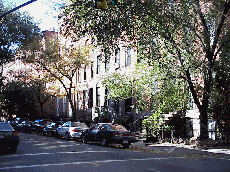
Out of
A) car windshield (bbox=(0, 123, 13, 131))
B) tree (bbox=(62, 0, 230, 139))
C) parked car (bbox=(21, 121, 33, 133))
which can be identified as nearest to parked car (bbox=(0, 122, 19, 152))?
car windshield (bbox=(0, 123, 13, 131))

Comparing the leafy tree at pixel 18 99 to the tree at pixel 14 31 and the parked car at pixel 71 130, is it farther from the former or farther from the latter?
the parked car at pixel 71 130

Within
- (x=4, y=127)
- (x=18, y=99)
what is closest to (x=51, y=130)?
(x=4, y=127)

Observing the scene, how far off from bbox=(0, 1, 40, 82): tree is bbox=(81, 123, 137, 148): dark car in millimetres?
13612

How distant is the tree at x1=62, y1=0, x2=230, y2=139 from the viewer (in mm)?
14953

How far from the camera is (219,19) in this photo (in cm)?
1931

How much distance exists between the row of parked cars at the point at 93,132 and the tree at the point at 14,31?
304 inches

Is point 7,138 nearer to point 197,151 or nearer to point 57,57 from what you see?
point 197,151

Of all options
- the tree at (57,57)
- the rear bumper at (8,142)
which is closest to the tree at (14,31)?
the tree at (57,57)

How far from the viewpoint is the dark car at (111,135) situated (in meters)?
19.6

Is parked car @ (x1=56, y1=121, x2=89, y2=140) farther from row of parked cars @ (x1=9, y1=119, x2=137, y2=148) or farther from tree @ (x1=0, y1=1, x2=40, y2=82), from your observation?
tree @ (x1=0, y1=1, x2=40, y2=82)

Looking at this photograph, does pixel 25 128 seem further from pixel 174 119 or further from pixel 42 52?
pixel 174 119

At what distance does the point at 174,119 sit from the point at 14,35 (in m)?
18.4

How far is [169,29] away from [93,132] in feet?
28.2

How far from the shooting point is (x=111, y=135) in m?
19.8
